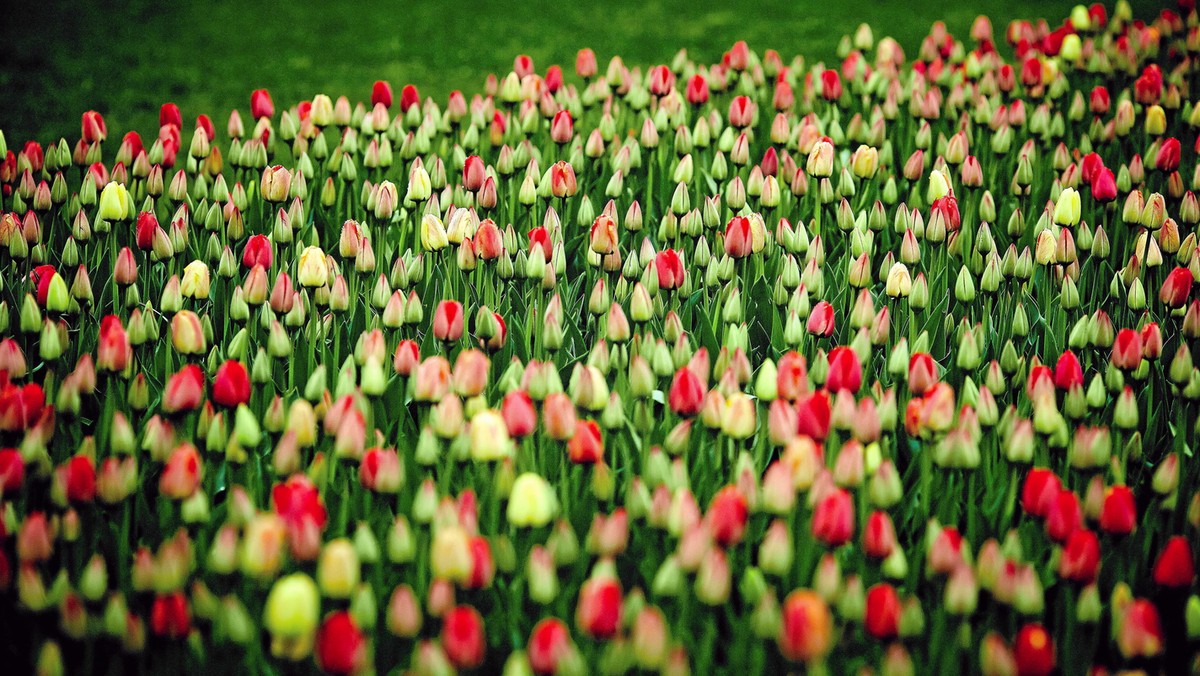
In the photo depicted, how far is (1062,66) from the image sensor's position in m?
5.74

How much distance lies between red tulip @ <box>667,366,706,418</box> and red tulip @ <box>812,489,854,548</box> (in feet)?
1.45

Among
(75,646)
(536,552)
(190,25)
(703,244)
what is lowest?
(75,646)

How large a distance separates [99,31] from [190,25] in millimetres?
647

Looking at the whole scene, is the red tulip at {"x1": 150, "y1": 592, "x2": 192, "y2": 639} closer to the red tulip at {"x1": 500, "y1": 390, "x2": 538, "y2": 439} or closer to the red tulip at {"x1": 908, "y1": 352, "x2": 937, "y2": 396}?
the red tulip at {"x1": 500, "y1": 390, "x2": 538, "y2": 439}

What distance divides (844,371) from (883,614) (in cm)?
73

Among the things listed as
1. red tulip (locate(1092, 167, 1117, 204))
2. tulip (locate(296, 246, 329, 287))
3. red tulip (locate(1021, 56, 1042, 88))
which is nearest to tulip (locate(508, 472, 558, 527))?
tulip (locate(296, 246, 329, 287))

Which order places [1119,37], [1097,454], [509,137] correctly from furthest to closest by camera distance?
[1119,37]
[509,137]
[1097,454]

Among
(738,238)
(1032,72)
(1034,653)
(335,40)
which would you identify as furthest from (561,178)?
(335,40)

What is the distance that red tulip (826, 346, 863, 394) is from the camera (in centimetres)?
236

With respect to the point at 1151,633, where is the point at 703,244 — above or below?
above

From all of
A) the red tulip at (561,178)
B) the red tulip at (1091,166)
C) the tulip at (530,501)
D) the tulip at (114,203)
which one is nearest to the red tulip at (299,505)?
→ the tulip at (530,501)

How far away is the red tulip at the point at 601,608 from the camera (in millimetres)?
1680

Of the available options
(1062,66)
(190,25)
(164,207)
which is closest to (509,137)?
(164,207)

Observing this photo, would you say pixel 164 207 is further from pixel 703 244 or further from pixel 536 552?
pixel 536 552
